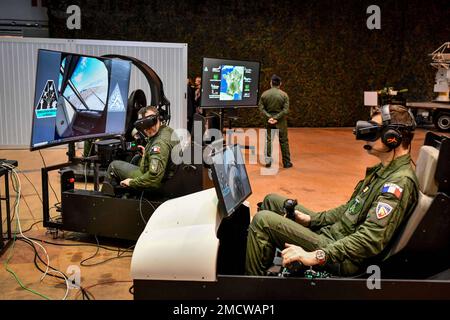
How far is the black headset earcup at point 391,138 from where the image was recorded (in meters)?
2.53

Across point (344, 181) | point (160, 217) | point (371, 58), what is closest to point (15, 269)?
point (160, 217)

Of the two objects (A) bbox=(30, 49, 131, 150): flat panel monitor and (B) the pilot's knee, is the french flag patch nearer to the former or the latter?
(B) the pilot's knee

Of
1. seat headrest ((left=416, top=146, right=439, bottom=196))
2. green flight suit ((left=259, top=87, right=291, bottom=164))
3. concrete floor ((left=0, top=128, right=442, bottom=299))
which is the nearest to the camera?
seat headrest ((left=416, top=146, right=439, bottom=196))

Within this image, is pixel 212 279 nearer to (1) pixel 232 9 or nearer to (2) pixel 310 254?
(2) pixel 310 254

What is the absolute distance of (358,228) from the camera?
8.41 feet

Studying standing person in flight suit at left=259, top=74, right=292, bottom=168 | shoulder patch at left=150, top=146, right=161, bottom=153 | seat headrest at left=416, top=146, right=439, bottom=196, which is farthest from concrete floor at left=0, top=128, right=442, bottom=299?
seat headrest at left=416, top=146, right=439, bottom=196

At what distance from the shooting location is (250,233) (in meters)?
2.66

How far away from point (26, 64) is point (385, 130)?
8.67 m

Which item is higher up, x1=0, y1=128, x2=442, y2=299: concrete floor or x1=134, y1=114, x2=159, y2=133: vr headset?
x1=134, y1=114, x2=159, y2=133: vr headset

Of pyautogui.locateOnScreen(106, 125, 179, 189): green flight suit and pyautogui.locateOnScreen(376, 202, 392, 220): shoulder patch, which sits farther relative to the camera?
pyautogui.locateOnScreen(106, 125, 179, 189): green flight suit

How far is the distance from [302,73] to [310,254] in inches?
508

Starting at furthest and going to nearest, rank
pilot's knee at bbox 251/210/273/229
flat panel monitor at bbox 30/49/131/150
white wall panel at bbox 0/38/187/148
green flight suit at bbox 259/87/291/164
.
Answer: white wall panel at bbox 0/38/187/148 → green flight suit at bbox 259/87/291/164 → flat panel monitor at bbox 30/49/131/150 → pilot's knee at bbox 251/210/273/229

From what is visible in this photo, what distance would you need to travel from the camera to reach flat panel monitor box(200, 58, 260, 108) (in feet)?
23.4

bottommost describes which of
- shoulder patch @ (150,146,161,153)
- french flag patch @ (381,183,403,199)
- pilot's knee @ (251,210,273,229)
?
pilot's knee @ (251,210,273,229)
